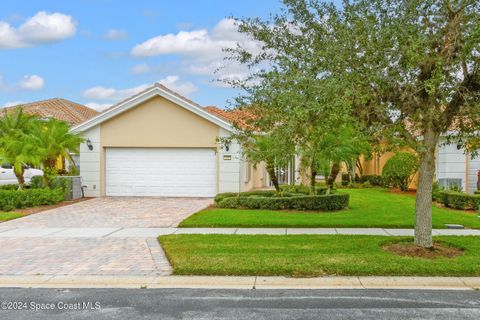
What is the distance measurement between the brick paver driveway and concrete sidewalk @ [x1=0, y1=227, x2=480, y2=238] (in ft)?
0.08

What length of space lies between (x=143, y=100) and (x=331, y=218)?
10.8 meters

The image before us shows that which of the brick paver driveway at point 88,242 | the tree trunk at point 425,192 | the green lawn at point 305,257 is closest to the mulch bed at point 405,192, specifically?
the brick paver driveway at point 88,242

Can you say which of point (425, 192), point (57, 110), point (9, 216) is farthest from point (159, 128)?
point (57, 110)

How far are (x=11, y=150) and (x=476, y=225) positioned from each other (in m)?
16.2

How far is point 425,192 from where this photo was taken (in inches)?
341

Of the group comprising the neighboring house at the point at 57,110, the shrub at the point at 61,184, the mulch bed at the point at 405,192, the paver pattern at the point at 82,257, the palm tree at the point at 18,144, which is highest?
the neighboring house at the point at 57,110

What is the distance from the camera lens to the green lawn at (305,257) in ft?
24.5

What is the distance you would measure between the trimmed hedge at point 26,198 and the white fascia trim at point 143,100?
152 inches

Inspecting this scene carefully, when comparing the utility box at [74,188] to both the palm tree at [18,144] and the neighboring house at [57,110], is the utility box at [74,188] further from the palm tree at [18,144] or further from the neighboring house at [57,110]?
the neighboring house at [57,110]

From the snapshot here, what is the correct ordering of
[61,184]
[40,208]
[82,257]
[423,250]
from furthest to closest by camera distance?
[61,184] → [40,208] → [82,257] → [423,250]

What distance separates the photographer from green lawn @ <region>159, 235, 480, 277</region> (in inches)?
294

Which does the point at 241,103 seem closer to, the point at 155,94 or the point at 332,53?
the point at 332,53

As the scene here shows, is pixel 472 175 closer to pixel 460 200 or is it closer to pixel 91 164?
pixel 460 200

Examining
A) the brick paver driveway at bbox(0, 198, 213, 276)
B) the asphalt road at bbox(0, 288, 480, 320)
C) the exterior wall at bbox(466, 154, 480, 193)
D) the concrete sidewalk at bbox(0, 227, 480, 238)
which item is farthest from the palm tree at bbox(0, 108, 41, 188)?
the exterior wall at bbox(466, 154, 480, 193)
